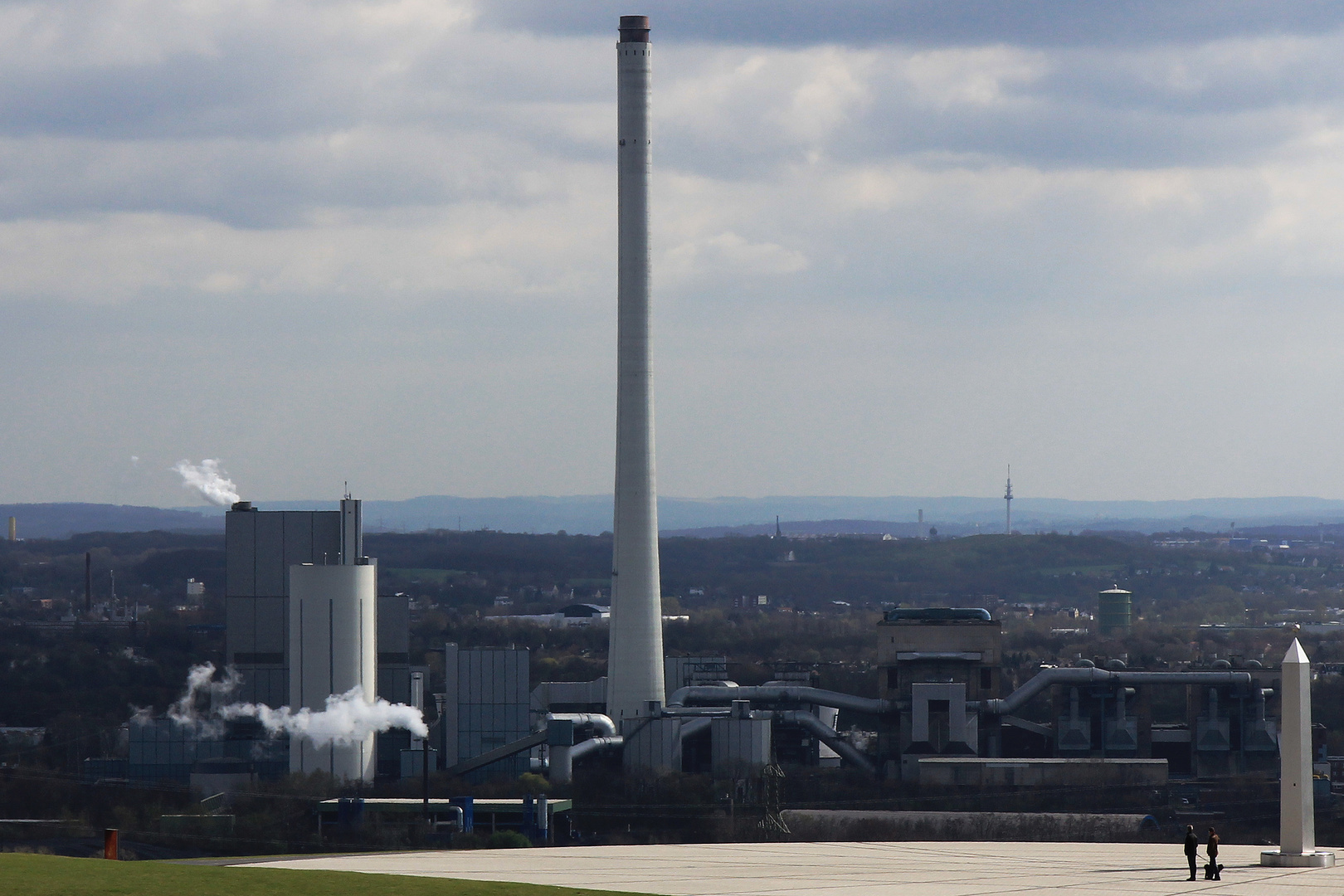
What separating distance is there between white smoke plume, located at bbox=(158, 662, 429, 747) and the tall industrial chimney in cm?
1292

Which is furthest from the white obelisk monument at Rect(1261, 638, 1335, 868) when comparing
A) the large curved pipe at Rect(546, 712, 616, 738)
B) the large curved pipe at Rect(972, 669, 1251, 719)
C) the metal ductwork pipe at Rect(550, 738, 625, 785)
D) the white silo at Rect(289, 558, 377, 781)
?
the white silo at Rect(289, 558, 377, 781)

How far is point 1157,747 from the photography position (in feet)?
384

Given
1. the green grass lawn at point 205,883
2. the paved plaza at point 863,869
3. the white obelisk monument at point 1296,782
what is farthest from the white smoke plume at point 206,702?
the white obelisk monument at point 1296,782

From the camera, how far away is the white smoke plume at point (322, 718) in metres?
102

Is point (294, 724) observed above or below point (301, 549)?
below

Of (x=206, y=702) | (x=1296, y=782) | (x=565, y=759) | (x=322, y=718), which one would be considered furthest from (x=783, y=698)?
(x=1296, y=782)

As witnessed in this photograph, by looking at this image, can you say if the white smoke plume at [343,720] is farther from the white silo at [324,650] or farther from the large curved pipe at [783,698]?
the large curved pipe at [783,698]

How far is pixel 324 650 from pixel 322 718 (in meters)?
3.33

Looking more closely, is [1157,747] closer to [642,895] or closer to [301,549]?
[301,549]

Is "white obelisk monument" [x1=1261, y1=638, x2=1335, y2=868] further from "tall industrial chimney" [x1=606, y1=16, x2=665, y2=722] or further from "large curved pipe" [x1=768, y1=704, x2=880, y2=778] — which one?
"tall industrial chimney" [x1=606, y1=16, x2=665, y2=722]

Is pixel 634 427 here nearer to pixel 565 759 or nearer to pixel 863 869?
pixel 565 759

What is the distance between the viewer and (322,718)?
336ft

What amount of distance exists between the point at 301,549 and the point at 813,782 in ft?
97.2

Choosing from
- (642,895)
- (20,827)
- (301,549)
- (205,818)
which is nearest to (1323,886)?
(642,895)
